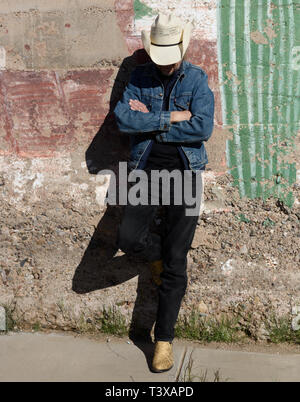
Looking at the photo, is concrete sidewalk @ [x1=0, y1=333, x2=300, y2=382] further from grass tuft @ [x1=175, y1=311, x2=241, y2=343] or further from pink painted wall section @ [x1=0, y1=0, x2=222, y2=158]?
pink painted wall section @ [x1=0, y1=0, x2=222, y2=158]

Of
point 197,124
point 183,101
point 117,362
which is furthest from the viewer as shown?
point 117,362

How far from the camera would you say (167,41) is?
3.35 meters

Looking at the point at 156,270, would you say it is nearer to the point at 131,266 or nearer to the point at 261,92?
the point at 131,266

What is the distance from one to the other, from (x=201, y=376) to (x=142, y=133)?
4.86ft

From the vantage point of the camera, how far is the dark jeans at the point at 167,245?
3.50 metres

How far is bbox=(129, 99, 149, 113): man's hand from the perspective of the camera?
3.48 m

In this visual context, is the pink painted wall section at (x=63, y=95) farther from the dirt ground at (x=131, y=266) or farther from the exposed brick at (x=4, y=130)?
the dirt ground at (x=131, y=266)

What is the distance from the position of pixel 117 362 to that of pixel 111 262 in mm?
679

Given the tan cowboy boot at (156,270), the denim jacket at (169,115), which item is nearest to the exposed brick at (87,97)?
the denim jacket at (169,115)

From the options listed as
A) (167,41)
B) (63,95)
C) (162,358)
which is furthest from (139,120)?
(162,358)

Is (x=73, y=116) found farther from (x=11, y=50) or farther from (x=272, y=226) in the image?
(x=272, y=226)

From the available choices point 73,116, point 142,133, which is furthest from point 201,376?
point 73,116

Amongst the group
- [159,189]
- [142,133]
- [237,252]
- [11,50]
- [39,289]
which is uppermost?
[11,50]

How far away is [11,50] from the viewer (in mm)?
3873
